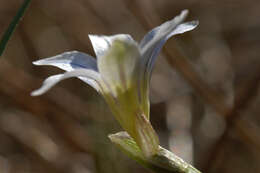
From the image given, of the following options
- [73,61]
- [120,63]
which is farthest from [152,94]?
[120,63]

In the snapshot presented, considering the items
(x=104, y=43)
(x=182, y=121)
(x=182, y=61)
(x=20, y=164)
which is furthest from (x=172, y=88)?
(x=104, y=43)

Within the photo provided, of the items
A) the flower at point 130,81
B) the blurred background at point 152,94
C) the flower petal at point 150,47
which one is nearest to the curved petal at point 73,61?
the flower at point 130,81

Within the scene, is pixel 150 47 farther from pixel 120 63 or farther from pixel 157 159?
pixel 157 159

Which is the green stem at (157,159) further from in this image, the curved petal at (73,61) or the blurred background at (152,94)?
the blurred background at (152,94)

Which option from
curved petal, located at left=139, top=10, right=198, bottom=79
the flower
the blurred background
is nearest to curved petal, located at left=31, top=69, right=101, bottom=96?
the flower

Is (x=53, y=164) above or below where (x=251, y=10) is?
above

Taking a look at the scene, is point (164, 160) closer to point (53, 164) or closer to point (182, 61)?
point (182, 61)
